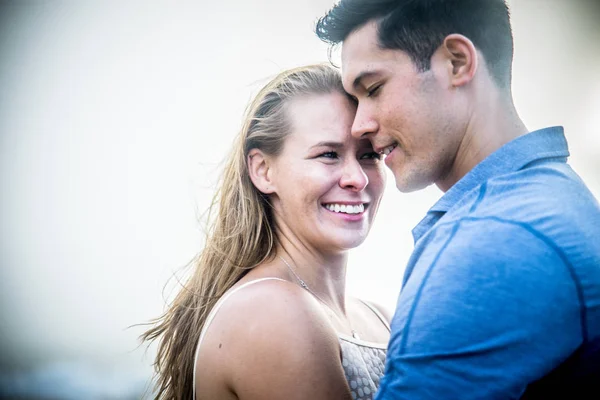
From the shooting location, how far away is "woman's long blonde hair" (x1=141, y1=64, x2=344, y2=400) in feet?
6.57

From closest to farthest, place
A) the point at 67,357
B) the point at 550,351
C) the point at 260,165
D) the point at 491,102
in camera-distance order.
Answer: the point at 550,351, the point at 491,102, the point at 260,165, the point at 67,357

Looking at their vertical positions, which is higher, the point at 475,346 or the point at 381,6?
the point at 381,6

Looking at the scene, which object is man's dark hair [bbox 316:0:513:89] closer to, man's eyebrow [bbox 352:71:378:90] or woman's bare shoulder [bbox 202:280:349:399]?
man's eyebrow [bbox 352:71:378:90]

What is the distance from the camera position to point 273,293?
1680 millimetres

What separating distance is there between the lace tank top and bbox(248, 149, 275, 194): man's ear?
0.50m

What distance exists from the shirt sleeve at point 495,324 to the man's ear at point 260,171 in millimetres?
1214

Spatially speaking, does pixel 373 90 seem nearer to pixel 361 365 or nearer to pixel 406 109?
pixel 406 109

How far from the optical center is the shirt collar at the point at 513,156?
1.32m

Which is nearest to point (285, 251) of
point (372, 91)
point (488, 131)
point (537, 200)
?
point (372, 91)

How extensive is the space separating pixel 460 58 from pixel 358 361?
1.07 metres

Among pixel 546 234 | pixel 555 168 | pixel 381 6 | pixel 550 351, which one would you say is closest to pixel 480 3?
pixel 381 6

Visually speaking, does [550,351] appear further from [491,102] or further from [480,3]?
[480,3]

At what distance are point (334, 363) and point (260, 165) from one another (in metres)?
0.95

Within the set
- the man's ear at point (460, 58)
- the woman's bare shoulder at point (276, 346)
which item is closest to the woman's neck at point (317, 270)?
the woman's bare shoulder at point (276, 346)
